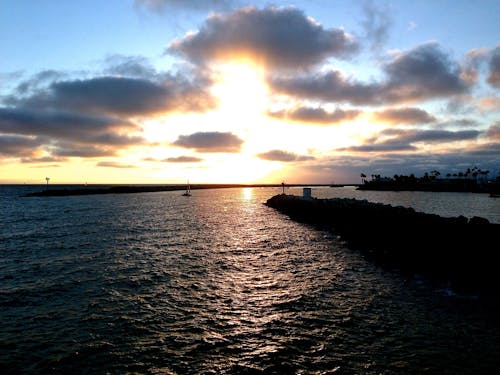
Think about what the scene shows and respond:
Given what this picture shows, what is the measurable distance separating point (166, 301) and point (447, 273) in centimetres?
1626

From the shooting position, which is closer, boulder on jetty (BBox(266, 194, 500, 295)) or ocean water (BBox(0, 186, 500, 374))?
ocean water (BBox(0, 186, 500, 374))

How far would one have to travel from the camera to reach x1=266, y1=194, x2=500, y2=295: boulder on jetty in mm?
18047

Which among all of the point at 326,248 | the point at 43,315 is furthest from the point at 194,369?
the point at 326,248

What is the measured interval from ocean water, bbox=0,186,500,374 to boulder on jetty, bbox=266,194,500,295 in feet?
6.53

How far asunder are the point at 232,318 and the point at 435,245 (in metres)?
18.2

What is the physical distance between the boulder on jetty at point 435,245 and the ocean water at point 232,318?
1.99 meters

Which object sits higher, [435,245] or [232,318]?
[435,245]

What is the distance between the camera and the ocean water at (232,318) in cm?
945

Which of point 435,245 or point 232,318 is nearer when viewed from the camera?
point 232,318

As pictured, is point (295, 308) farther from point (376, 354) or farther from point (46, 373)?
point (46, 373)

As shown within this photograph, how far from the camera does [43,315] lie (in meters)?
13.1

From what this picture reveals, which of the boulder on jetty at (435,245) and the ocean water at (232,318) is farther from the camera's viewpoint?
the boulder on jetty at (435,245)

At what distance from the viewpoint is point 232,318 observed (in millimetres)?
12867

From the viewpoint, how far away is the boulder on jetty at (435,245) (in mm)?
18047
